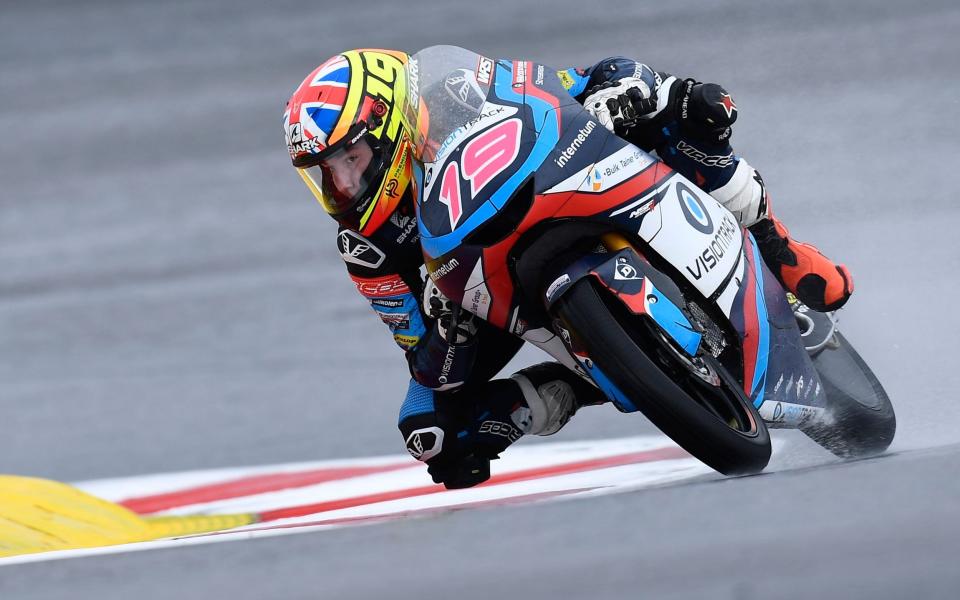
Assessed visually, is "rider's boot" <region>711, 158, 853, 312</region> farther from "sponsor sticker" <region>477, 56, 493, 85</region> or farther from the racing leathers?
"sponsor sticker" <region>477, 56, 493, 85</region>

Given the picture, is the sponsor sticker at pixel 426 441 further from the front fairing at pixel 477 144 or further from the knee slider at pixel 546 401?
the front fairing at pixel 477 144

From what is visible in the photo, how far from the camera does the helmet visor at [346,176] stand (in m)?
3.60

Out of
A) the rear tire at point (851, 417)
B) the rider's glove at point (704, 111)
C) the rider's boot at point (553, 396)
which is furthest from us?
the rider's boot at point (553, 396)

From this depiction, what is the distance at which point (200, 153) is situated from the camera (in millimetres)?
7480

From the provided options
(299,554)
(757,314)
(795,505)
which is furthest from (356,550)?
Result: (757,314)

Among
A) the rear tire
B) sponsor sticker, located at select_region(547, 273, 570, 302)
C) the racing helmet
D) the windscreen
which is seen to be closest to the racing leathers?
the racing helmet

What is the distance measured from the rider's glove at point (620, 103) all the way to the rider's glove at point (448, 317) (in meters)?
0.63

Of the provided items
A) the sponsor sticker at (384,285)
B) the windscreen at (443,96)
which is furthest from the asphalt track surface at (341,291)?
the sponsor sticker at (384,285)

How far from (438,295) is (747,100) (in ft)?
12.5

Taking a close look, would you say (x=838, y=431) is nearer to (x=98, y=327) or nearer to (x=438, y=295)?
(x=438, y=295)

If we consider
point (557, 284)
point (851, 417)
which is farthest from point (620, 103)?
point (851, 417)

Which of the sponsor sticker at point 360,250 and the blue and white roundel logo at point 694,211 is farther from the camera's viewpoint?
the sponsor sticker at point 360,250

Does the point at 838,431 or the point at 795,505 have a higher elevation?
the point at 795,505

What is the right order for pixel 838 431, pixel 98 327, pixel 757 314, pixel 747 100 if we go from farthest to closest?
pixel 747 100, pixel 98 327, pixel 838 431, pixel 757 314
